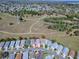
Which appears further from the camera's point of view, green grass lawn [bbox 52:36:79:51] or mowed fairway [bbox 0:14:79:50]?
mowed fairway [bbox 0:14:79:50]

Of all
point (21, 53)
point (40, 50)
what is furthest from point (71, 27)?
point (21, 53)

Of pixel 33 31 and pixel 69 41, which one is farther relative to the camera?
pixel 33 31

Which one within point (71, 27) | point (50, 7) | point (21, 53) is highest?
point (50, 7)

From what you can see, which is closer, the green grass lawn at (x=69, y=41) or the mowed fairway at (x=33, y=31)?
the green grass lawn at (x=69, y=41)

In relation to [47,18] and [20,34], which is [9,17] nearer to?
[20,34]

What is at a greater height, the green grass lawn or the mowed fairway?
the mowed fairway

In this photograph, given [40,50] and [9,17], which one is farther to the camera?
[9,17]

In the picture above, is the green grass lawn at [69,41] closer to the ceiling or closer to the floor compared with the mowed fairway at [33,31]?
closer to the floor

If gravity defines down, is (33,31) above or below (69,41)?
above

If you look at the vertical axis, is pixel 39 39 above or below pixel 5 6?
below

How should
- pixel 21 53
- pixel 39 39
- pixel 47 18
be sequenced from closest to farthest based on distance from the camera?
pixel 21 53, pixel 39 39, pixel 47 18

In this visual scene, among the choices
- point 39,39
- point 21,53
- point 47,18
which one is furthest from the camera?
point 47,18
